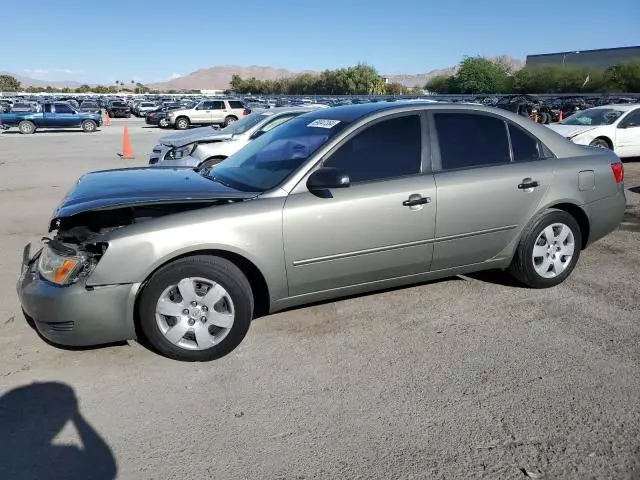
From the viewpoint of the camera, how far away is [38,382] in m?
3.36

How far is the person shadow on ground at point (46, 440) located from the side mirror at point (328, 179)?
6.59 feet

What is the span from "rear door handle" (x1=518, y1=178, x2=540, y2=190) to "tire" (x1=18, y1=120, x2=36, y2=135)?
96.5ft

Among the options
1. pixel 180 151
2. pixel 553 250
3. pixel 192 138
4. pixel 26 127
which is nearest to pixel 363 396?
pixel 553 250

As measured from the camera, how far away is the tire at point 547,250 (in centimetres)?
464

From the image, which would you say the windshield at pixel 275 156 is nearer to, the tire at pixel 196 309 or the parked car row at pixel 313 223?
the parked car row at pixel 313 223

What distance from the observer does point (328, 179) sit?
3695 millimetres

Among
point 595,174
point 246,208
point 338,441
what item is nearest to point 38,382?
point 246,208

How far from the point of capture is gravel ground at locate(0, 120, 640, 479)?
8.66 feet

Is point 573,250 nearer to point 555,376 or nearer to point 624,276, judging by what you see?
point 624,276

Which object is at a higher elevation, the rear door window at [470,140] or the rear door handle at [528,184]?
the rear door window at [470,140]

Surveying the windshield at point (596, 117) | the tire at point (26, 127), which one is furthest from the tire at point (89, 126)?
the windshield at point (596, 117)

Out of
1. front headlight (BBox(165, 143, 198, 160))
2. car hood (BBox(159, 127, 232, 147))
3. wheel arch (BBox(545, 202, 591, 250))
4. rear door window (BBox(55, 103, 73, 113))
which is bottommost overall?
wheel arch (BBox(545, 202, 591, 250))

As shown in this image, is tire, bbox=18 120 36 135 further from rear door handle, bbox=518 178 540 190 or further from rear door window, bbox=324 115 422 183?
rear door handle, bbox=518 178 540 190

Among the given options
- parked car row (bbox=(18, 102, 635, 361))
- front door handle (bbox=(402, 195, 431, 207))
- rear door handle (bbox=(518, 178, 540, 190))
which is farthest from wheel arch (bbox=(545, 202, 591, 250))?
front door handle (bbox=(402, 195, 431, 207))
